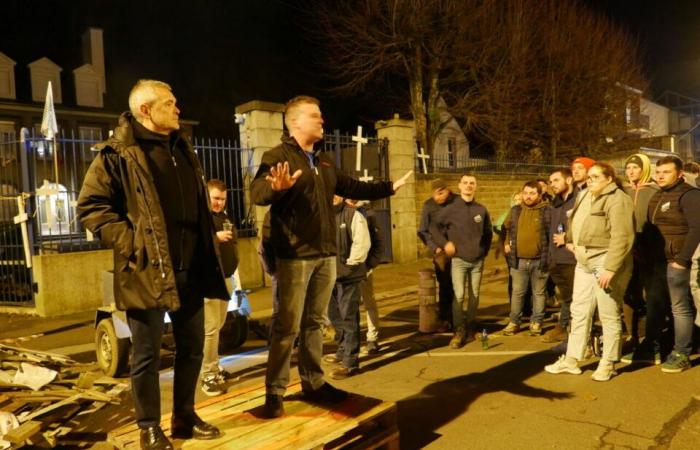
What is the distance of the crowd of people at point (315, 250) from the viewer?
2863mm

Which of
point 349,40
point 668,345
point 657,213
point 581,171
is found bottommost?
point 668,345

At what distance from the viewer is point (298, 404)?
142 inches

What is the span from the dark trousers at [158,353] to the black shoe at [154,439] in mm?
30

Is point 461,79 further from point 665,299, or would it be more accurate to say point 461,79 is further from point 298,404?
point 298,404

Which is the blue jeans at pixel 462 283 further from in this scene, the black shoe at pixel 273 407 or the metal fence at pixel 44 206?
the metal fence at pixel 44 206

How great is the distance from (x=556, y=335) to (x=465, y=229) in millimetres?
1617

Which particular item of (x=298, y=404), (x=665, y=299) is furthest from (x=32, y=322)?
(x=665, y=299)

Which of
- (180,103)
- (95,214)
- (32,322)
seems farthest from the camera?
(180,103)

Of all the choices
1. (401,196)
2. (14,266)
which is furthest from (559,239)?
(14,266)

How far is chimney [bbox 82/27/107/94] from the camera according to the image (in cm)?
2102

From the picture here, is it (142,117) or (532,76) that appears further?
(532,76)

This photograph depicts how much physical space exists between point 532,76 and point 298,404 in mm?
21134

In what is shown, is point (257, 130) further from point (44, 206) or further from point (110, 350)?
point (110, 350)

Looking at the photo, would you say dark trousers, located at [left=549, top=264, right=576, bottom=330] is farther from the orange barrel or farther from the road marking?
the orange barrel
